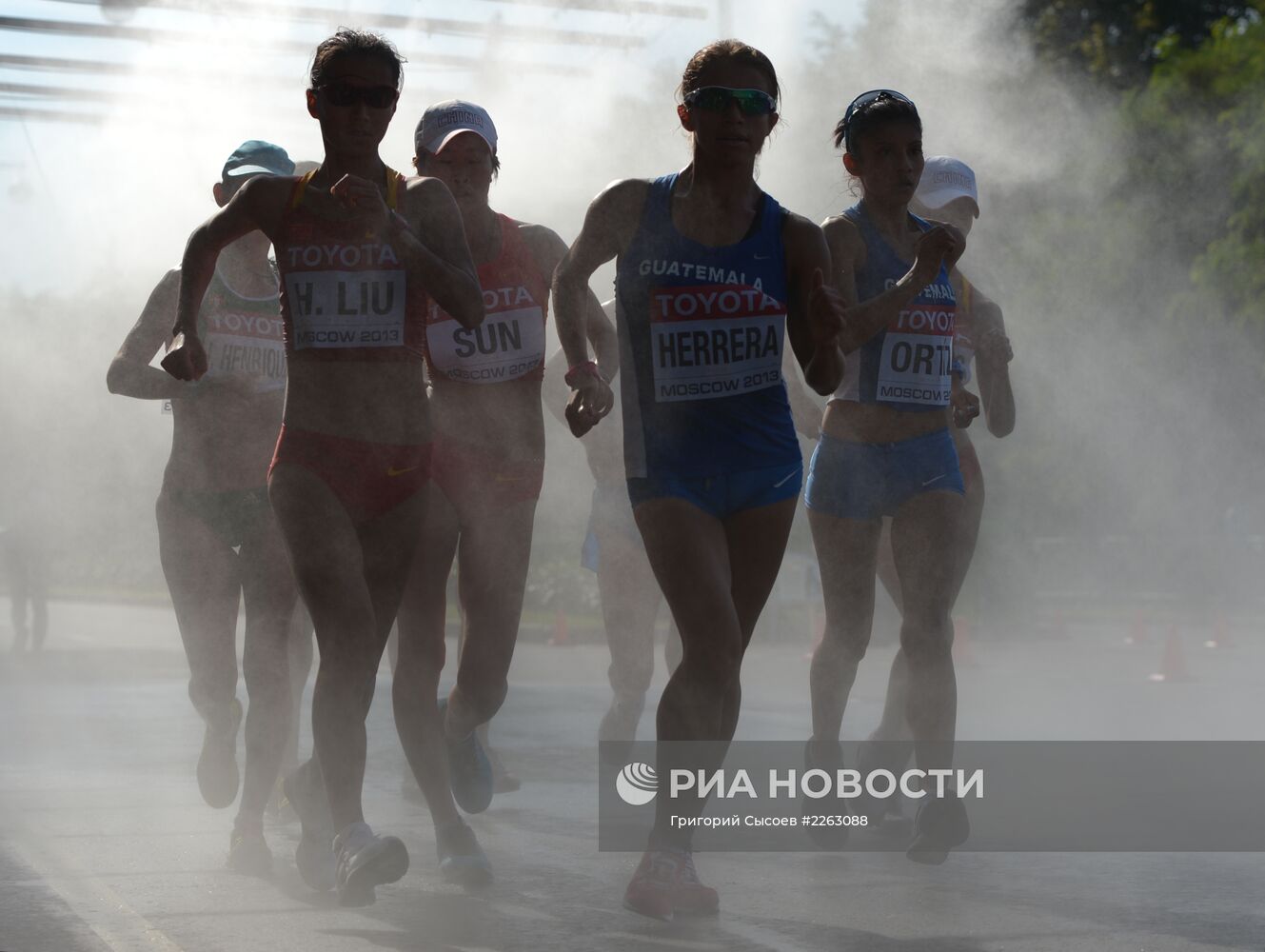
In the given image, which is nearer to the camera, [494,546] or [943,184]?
[494,546]

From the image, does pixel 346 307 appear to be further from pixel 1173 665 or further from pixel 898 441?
pixel 1173 665

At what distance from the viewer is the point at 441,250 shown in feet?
15.1

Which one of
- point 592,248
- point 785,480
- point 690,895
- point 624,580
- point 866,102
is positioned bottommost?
point 690,895

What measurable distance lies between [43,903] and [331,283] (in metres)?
1.58

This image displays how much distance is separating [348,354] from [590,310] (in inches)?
30.5

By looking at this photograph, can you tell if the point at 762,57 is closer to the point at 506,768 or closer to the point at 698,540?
the point at 698,540

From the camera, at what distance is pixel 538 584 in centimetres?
2123

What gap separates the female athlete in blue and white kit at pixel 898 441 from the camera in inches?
211

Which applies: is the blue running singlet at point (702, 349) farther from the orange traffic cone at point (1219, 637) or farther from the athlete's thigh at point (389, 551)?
the orange traffic cone at point (1219, 637)

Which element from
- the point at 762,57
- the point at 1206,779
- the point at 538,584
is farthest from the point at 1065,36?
the point at 762,57

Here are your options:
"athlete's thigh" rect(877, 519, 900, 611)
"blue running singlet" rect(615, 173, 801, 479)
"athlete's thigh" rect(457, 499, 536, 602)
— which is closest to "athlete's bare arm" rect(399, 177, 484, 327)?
"blue running singlet" rect(615, 173, 801, 479)

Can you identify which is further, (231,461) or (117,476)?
(117,476)

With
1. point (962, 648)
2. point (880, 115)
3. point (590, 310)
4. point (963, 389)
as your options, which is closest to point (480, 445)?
point (590, 310)

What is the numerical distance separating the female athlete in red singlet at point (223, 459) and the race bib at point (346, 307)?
123 cm
